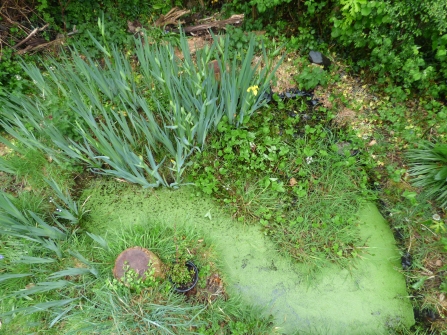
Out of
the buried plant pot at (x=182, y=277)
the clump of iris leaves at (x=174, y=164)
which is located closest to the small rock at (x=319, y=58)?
the clump of iris leaves at (x=174, y=164)

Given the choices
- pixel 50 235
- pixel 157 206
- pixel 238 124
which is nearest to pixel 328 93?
pixel 238 124

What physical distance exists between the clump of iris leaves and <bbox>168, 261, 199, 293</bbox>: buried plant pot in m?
0.09

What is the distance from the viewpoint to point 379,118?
7.91 feet

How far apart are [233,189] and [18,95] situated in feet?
5.60

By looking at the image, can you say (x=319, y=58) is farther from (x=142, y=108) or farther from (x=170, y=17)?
(x=142, y=108)

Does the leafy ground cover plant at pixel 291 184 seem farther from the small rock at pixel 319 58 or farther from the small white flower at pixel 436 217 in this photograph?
the small rock at pixel 319 58

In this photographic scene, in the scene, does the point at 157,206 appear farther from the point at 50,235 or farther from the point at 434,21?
the point at 434,21

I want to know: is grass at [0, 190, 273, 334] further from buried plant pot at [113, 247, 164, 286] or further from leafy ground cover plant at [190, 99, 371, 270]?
leafy ground cover plant at [190, 99, 371, 270]

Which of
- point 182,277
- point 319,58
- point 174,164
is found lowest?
point 182,277

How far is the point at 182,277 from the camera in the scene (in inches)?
72.8

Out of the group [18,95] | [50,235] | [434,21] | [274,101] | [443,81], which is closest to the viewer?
[50,235]

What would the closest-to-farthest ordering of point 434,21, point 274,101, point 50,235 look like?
point 50,235 → point 434,21 → point 274,101

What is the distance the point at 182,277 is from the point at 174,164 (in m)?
0.74

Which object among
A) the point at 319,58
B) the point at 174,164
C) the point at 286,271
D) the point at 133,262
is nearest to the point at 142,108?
the point at 174,164
